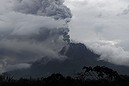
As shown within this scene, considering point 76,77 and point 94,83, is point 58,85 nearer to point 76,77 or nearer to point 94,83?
point 76,77

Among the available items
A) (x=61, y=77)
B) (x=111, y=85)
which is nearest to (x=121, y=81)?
(x=111, y=85)

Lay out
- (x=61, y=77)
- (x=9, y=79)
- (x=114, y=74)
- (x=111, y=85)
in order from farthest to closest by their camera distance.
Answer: (x=9, y=79) → (x=111, y=85) → (x=61, y=77) → (x=114, y=74)

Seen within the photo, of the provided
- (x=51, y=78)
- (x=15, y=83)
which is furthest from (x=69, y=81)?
(x=15, y=83)

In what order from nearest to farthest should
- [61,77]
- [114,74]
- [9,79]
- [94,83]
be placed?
1. [114,74]
2. [61,77]
3. [94,83]
4. [9,79]

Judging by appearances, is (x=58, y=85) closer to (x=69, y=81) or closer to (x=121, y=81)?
(x=69, y=81)

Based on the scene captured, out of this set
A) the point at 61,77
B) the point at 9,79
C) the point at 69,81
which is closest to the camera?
the point at 61,77

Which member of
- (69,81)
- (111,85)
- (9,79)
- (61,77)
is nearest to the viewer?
(61,77)

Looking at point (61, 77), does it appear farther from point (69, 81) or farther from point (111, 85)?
point (111, 85)

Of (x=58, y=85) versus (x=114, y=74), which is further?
(x=58, y=85)

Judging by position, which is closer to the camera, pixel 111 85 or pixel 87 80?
pixel 111 85
